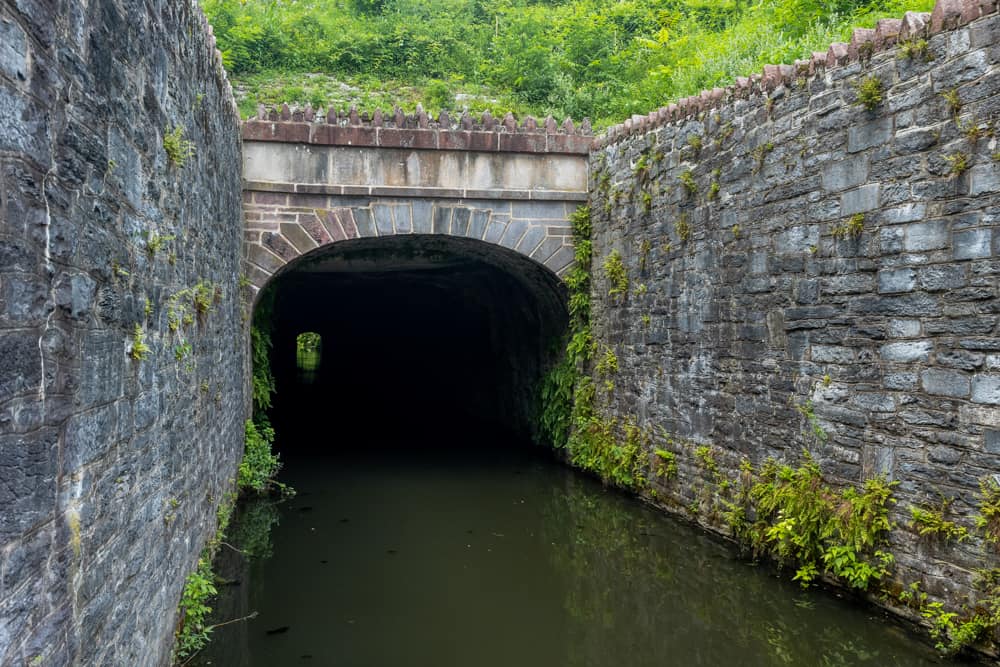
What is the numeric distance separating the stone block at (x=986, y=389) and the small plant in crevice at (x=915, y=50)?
198 centimetres

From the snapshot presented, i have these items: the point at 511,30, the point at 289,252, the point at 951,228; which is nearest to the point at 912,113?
the point at 951,228

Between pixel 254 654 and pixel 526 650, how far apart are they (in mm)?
1625

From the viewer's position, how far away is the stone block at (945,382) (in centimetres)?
445

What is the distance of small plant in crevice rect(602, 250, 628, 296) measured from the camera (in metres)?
8.55

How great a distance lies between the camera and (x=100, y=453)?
263 cm

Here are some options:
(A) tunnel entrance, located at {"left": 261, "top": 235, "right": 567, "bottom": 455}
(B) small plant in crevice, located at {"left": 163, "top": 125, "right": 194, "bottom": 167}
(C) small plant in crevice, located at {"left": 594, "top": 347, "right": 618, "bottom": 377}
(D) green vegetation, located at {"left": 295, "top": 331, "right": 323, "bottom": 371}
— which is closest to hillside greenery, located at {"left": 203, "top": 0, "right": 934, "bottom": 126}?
(A) tunnel entrance, located at {"left": 261, "top": 235, "right": 567, "bottom": 455}

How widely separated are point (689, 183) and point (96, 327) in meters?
5.77

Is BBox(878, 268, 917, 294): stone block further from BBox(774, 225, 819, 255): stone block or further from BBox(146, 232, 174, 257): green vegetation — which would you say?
BBox(146, 232, 174, 257): green vegetation

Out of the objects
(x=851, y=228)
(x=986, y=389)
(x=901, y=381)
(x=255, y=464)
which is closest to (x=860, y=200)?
(x=851, y=228)

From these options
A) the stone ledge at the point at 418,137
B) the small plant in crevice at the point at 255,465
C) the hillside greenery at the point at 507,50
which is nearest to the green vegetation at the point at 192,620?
the small plant in crevice at the point at 255,465

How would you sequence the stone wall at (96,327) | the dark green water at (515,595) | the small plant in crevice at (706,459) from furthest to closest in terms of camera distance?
the small plant in crevice at (706,459) → the dark green water at (515,595) → the stone wall at (96,327)

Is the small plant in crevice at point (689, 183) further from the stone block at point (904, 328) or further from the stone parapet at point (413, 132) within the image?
the stone block at point (904, 328)

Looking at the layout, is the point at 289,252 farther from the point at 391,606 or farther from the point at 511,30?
the point at 511,30

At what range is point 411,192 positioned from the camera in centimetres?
905
